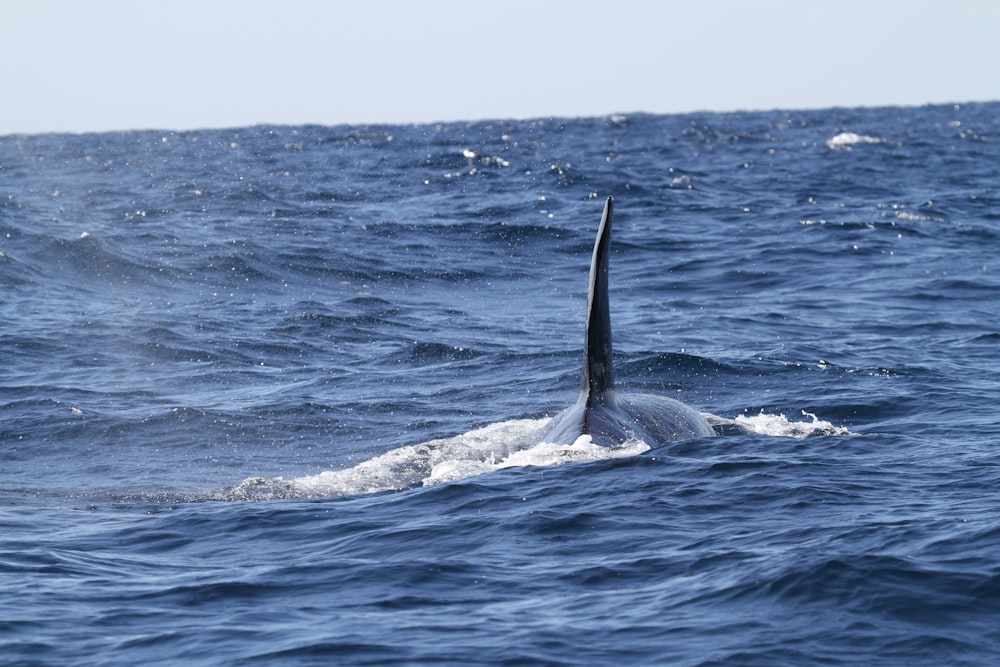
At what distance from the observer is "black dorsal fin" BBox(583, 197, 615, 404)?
11.2 m

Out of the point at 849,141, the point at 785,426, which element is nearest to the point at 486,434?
the point at 785,426

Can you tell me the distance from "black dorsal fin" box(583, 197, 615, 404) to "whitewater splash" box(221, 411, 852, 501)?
56 centimetres

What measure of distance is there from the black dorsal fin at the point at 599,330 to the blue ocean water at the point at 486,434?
643 mm

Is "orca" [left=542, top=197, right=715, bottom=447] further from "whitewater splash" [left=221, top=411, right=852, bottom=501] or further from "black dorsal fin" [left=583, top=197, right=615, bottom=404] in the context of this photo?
"whitewater splash" [left=221, top=411, right=852, bottom=501]

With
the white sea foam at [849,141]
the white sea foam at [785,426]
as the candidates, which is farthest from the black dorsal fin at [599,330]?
the white sea foam at [849,141]

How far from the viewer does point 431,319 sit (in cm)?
2056

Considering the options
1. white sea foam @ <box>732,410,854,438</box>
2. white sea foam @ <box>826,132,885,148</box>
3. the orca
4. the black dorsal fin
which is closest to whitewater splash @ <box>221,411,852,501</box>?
white sea foam @ <box>732,410,854,438</box>

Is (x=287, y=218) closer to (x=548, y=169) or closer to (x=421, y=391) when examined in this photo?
(x=548, y=169)

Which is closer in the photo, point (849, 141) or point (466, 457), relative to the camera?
point (466, 457)

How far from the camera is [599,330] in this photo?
11.5 meters

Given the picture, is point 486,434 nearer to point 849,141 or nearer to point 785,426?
point 785,426

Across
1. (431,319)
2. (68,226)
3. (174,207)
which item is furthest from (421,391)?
(174,207)

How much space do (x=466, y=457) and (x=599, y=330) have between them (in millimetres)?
1921

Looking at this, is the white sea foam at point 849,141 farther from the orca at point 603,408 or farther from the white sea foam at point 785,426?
the orca at point 603,408
